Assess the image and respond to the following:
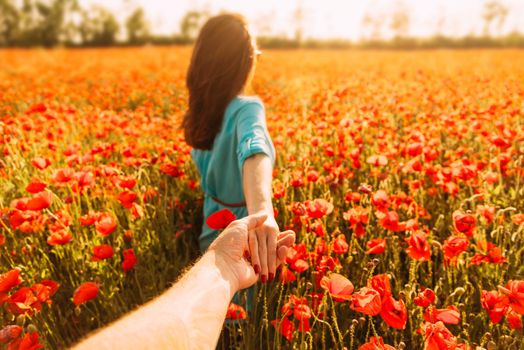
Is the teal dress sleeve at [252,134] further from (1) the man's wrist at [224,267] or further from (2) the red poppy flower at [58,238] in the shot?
(2) the red poppy flower at [58,238]

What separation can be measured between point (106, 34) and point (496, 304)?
2085 inches

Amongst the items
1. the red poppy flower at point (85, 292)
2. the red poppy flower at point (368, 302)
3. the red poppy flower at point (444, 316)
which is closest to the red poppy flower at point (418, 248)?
the red poppy flower at point (444, 316)

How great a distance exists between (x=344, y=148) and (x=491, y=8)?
6874 cm

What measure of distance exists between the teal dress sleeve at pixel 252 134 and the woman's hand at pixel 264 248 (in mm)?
323

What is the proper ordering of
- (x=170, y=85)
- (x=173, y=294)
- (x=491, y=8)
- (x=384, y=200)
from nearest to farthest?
(x=173, y=294) → (x=384, y=200) → (x=170, y=85) → (x=491, y=8)

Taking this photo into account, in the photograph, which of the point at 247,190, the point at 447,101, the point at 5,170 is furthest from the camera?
the point at 447,101

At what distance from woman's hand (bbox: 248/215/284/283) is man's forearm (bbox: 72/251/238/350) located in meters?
0.12

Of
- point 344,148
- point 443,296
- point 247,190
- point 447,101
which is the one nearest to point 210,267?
point 247,190

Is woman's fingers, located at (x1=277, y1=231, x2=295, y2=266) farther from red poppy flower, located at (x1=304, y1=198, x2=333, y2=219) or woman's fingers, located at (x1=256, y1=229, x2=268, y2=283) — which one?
red poppy flower, located at (x1=304, y1=198, x2=333, y2=219)

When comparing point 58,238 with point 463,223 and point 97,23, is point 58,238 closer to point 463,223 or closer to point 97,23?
point 463,223

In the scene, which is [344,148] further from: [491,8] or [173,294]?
[491,8]

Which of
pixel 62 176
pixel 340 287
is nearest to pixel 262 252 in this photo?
pixel 340 287

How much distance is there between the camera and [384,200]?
70.5 inches

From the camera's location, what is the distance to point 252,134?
5.37ft
